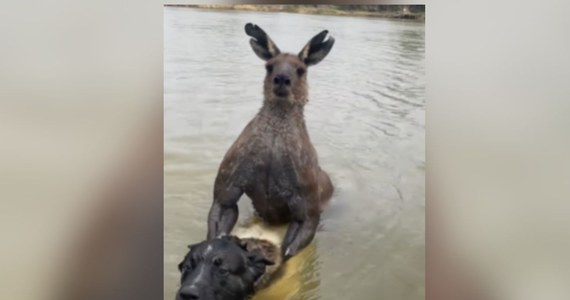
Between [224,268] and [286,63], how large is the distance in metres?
0.34

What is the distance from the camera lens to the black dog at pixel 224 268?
0.82 m

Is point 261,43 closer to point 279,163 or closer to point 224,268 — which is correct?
point 279,163

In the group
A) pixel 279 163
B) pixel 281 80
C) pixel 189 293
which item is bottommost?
pixel 189 293

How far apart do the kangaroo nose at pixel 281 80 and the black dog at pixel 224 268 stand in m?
0.26

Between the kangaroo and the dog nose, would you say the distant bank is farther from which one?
the dog nose

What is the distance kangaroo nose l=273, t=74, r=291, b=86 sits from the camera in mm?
873

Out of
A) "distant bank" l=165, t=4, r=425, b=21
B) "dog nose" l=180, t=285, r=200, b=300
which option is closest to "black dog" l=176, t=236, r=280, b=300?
"dog nose" l=180, t=285, r=200, b=300

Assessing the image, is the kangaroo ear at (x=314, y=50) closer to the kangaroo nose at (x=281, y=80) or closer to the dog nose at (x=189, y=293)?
the kangaroo nose at (x=281, y=80)

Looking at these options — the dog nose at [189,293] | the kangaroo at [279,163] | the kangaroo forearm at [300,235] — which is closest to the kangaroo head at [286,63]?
the kangaroo at [279,163]

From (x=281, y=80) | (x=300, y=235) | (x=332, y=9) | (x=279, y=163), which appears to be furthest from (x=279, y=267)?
(x=332, y=9)

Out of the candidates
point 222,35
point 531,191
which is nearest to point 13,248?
point 222,35

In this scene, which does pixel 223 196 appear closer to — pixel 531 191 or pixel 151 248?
pixel 151 248

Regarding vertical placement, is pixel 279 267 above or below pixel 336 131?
below

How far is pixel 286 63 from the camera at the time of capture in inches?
34.3
